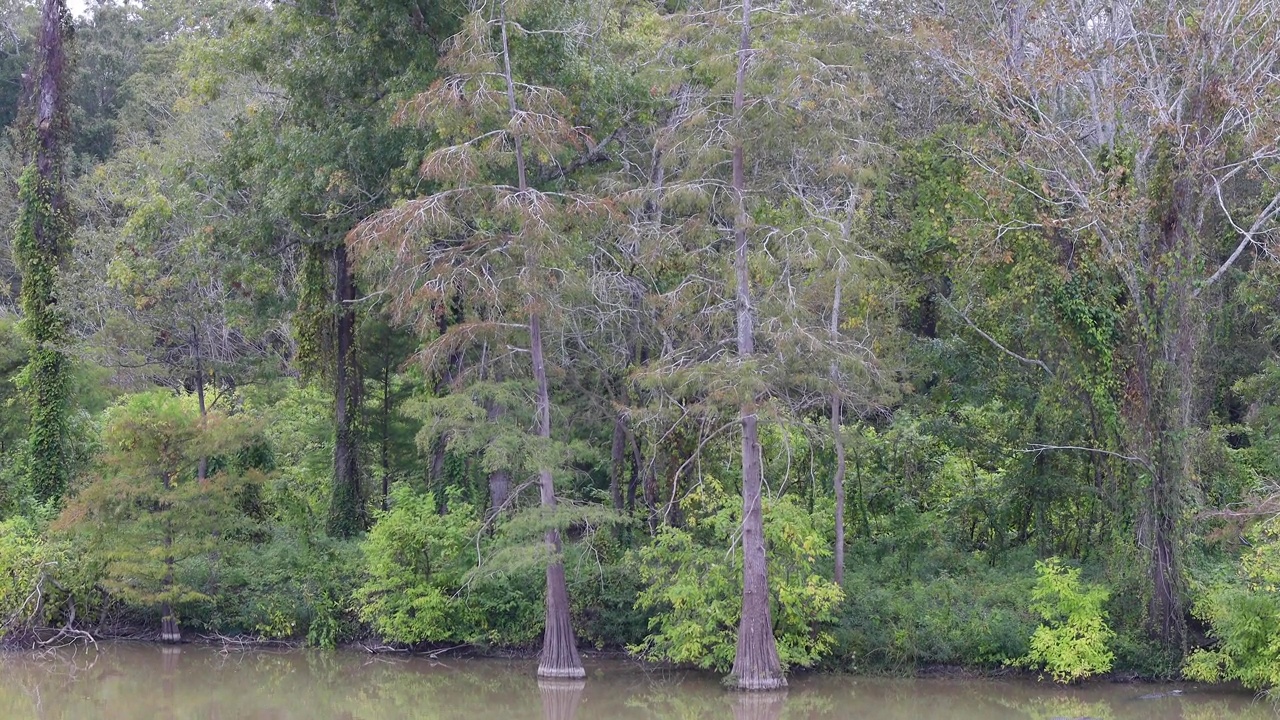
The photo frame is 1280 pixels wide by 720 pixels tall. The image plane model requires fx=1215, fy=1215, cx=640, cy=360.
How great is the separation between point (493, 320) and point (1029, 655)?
853cm

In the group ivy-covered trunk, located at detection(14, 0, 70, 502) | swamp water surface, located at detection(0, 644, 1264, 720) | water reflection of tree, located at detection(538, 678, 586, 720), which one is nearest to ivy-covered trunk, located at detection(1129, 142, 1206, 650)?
swamp water surface, located at detection(0, 644, 1264, 720)

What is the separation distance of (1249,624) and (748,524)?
20.3ft

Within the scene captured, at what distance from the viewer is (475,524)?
60.1 feet

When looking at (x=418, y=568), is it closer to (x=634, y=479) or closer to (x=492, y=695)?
(x=492, y=695)

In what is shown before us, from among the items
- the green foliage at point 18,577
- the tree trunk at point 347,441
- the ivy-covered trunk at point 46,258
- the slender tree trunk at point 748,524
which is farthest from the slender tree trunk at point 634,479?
the ivy-covered trunk at point 46,258

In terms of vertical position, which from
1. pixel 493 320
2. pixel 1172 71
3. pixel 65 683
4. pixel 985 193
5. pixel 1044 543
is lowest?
pixel 65 683

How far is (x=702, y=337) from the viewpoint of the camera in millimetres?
17234

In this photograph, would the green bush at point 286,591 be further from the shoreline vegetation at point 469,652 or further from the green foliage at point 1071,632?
the green foliage at point 1071,632

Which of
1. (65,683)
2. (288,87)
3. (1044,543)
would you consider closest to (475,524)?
(65,683)

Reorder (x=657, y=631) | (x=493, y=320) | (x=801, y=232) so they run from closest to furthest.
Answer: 1. (x=801, y=232)
2. (x=493, y=320)
3. (x=657, y=631)

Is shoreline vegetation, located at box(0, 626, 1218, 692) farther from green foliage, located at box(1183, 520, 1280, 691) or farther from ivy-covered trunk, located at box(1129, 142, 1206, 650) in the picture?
ivy-covered trunk, located at box(1129, 142, 1206, 650)

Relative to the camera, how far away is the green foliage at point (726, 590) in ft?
53.8

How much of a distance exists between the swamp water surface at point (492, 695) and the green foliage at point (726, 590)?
20.7 inches

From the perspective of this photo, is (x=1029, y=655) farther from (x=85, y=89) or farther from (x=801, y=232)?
(x=85, y=89)
